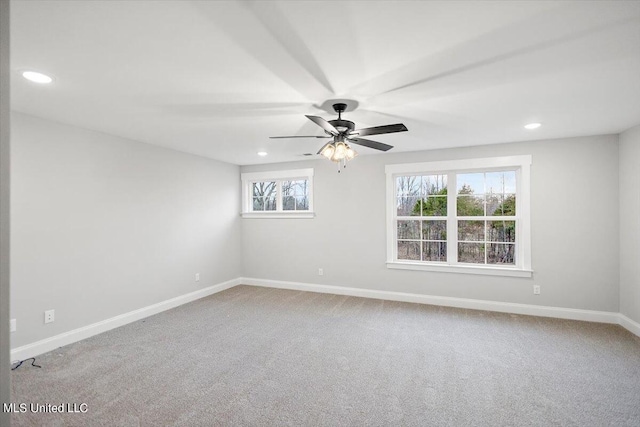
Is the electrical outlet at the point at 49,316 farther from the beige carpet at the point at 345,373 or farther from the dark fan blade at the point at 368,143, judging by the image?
the dark fan blade at the point at 368,143

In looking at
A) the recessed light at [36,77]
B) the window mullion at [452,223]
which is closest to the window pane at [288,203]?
the window mullion at [452,223]

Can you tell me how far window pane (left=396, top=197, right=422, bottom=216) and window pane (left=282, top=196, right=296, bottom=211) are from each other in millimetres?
1934

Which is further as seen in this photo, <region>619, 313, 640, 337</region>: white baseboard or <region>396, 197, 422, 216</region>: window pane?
<region>396, 197, 422, 216</region>: window pane

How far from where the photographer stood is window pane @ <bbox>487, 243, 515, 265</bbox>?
4398 millimetres

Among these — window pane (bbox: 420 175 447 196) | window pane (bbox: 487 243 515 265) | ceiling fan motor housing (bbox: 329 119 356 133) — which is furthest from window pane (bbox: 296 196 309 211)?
window pane (bbox: 487 243 515 265)

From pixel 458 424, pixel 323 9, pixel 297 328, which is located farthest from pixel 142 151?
pixel 458 424

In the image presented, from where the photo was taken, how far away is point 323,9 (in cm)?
149

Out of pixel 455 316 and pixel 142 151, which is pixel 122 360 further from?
pixel 455 316

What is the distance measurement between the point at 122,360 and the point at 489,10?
389 centimetres

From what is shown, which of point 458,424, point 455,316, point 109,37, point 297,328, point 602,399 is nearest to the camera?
point 109,37

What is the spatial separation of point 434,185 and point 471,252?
1155 millimetres

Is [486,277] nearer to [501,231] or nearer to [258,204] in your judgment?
[501,231]

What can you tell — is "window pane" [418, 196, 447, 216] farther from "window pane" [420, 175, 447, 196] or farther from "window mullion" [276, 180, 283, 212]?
"window mullion" [276, 180, 283, 212]

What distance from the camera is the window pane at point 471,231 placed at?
179 inches
